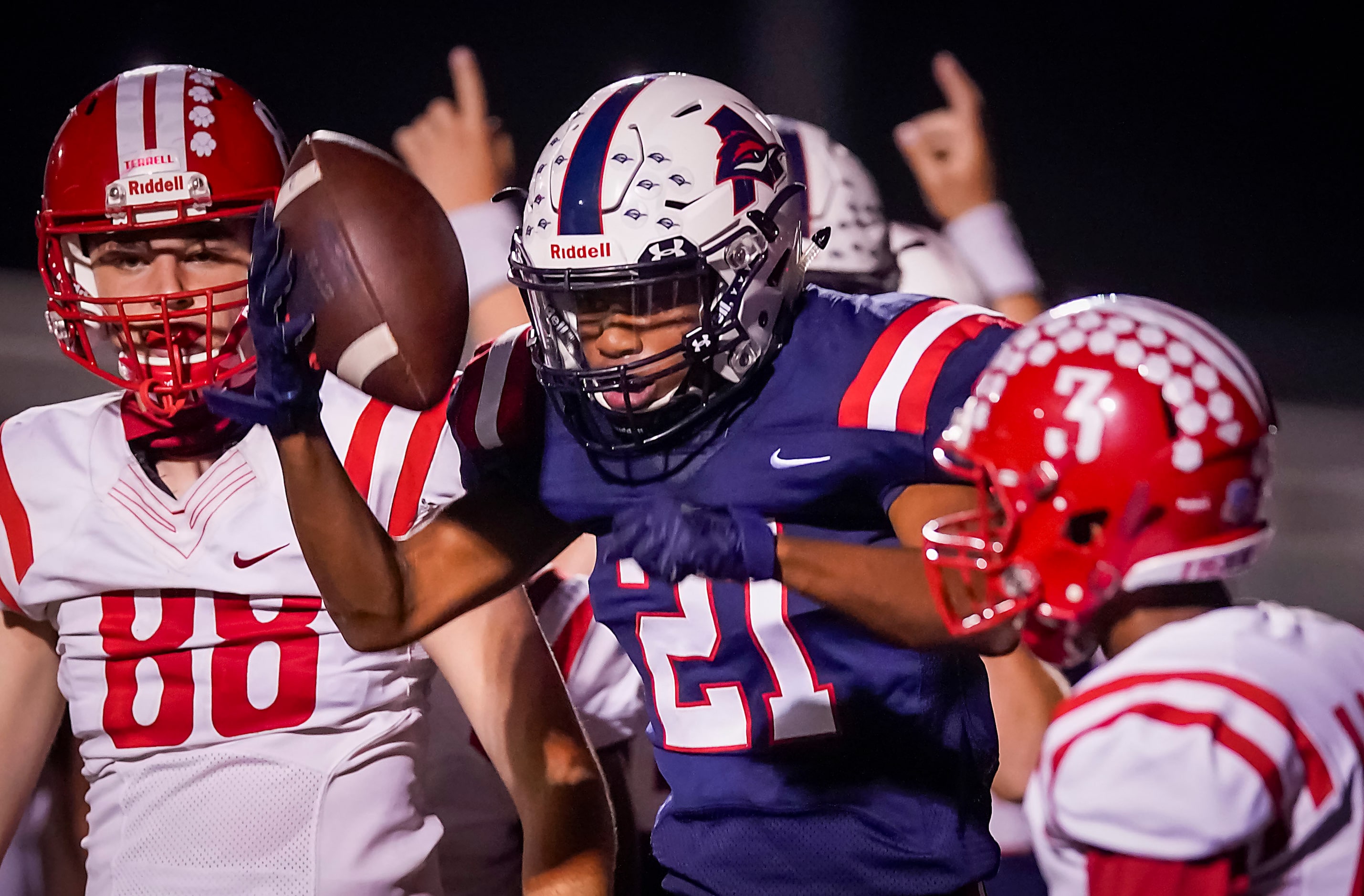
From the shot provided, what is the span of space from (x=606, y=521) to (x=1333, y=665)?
0.90 meters

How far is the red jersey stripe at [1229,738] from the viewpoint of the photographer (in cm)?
110

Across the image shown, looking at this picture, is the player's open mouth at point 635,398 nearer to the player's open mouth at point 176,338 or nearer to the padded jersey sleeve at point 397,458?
the padded jersey sleeve at point 397,458

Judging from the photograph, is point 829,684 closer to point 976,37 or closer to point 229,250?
point 229,250

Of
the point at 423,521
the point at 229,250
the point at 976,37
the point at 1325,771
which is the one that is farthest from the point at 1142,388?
the point at 976,37

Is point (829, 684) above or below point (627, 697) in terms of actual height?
above

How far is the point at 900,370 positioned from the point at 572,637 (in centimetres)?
105

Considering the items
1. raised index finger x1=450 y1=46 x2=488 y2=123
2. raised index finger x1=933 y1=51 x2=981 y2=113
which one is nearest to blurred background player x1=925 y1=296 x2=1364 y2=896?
raised index finger x1=933 y1=51 x2=981 y2=113

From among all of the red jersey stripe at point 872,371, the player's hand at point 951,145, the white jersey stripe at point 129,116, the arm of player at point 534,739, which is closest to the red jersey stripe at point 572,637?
the arm of player at point 534,739

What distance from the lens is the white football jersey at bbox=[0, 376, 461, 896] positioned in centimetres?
203

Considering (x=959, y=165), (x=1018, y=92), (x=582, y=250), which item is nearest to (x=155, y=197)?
(x=582, y=250)

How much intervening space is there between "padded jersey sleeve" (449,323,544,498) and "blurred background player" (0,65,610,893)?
0.25 meters

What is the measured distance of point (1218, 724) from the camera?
44.0 inches

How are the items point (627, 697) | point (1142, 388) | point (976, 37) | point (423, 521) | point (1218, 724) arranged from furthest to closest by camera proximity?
1. point (976, 37)
2. point (627, 697)
3. point (423, 521)
4. point (1142, 388)
5. point (1218, 724)

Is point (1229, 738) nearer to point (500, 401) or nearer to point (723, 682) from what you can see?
point (723, 682)
